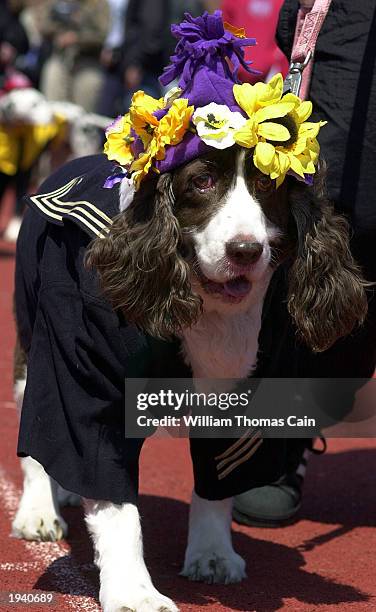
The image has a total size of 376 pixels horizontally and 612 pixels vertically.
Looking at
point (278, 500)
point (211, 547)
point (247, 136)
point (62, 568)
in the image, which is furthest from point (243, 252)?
point (278, 500)

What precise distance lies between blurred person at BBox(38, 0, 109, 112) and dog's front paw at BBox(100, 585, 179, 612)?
11.5 metres

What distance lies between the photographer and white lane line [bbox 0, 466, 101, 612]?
379cm

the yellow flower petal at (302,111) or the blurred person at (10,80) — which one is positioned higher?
the yellow flower petal at (302,111)

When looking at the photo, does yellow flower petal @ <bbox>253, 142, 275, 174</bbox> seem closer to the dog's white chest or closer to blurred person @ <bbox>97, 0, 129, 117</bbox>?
the dog's white chest

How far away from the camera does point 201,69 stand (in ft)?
11.5

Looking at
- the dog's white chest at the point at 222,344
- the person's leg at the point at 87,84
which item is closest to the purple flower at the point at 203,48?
the dog's white chest at the point at 222,344

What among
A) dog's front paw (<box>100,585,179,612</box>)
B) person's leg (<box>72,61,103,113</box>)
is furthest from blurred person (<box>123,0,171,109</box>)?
dog's front paw (<box>100,585,179,612</box>)

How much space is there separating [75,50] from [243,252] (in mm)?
12125

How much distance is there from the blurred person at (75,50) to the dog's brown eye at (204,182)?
1134cm

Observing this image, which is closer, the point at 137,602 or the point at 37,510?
the point at 137,602

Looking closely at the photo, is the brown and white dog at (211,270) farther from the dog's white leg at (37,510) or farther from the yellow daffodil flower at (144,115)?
the dog's white leg at (37,510)

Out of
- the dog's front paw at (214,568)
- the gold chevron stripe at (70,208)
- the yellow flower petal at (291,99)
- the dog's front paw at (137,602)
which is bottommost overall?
the dog's front paw at (214,568)

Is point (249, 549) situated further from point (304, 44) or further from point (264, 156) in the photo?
point (304, 44)

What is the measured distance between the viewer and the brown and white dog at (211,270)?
3.45m
